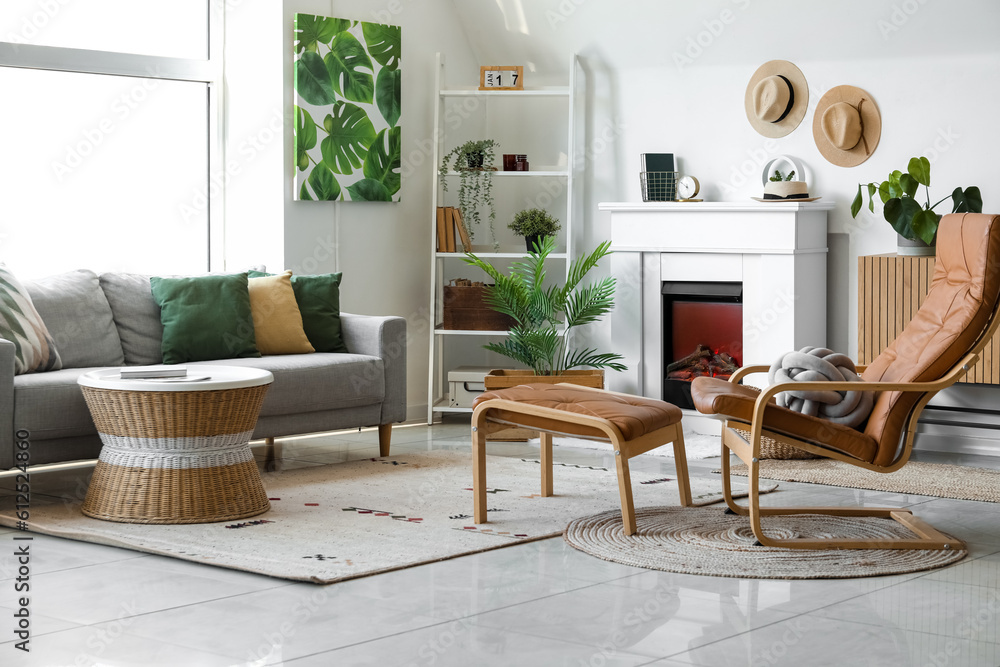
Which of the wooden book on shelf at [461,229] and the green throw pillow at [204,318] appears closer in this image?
the green throw pillow at [204,318]

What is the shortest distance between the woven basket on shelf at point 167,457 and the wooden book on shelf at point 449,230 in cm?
273

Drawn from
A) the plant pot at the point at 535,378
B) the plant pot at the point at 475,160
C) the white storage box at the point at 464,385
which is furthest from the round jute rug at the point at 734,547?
the plant pot at the point at 475,160

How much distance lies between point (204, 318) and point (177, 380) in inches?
43.6

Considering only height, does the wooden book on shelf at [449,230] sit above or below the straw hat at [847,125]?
below

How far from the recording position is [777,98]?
6.27m

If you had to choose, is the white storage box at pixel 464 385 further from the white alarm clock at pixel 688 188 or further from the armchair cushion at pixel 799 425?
the armchair cushion at pixel 799 425

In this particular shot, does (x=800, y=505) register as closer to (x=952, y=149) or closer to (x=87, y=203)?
(x=952, y=149)

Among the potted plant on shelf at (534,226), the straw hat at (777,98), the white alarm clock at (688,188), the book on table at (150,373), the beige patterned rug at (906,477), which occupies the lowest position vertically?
the beige patterned rug at (906,477)

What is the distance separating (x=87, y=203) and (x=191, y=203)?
572 mm

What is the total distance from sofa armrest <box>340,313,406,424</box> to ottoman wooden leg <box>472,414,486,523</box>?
59.2 inches

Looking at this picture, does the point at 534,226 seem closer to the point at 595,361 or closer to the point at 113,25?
the point at 595,361

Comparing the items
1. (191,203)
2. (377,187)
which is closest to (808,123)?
(377,187)

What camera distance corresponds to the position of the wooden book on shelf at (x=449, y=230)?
671cm

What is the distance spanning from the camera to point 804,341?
6074 millimetres
